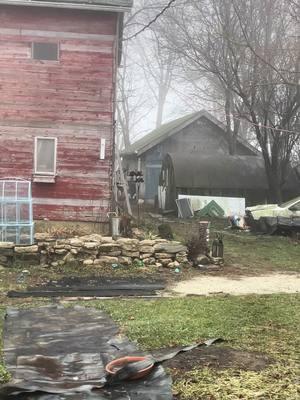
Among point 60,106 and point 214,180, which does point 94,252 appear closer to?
point 60,106

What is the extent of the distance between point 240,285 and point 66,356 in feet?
20.4

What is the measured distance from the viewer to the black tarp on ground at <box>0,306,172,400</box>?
13.7 feet

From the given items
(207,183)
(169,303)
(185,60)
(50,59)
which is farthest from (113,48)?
(185,60)

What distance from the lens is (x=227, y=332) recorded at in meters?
6.48

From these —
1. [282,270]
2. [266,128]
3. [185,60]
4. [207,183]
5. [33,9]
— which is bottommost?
[282,270]

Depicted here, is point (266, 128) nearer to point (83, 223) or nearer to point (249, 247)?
point (249, 247)

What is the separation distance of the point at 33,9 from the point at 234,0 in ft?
36.8

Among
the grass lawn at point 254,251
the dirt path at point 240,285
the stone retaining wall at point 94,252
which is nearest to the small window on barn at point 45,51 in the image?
A: the stone retaining wall at point 94,252

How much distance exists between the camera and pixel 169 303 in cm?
866

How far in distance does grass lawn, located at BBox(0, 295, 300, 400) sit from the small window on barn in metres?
9.01

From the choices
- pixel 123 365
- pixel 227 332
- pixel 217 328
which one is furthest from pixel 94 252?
pixel 123 365

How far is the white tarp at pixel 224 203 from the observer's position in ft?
81.3

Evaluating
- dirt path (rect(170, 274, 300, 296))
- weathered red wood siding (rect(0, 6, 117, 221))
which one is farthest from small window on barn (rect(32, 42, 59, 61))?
dirt path (rect(170, 274, 300, 296))

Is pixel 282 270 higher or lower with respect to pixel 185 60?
lower
